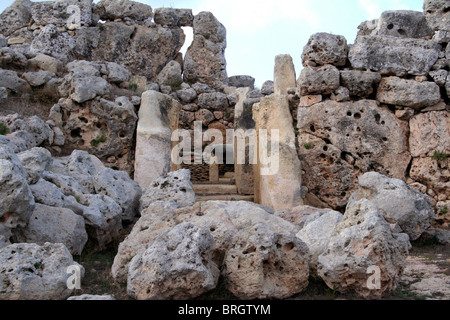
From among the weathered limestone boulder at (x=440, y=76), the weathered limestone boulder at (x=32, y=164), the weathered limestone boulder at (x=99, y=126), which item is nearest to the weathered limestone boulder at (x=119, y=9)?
the weathered limestone boulder at (x=99, y=126)

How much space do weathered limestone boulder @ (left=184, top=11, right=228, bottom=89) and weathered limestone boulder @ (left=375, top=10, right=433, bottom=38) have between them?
481cm

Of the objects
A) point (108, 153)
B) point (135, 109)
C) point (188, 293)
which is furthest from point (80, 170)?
point (188, 293)

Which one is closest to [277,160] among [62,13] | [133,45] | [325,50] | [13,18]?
[325,50]

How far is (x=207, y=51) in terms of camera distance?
11.9 metres

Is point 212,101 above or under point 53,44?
under

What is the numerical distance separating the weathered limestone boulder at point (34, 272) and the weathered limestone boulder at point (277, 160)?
12.0 ft

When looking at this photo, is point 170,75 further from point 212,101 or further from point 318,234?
point 318,234

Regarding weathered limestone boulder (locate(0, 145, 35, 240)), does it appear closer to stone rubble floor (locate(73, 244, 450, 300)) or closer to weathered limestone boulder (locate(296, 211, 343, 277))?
stone rubble floor (locate(73, 244, 450, 300))

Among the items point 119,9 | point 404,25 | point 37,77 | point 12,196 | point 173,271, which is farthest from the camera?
point 119,9

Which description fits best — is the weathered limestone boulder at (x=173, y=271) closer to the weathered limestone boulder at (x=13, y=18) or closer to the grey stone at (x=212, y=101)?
the grey stone at (x=212, y=101)

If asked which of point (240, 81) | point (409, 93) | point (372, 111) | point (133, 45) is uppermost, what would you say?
point (133, 45)

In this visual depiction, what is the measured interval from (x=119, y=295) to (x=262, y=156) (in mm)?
4000

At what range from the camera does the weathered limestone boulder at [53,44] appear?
9.73 metres

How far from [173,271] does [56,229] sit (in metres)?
1.81
